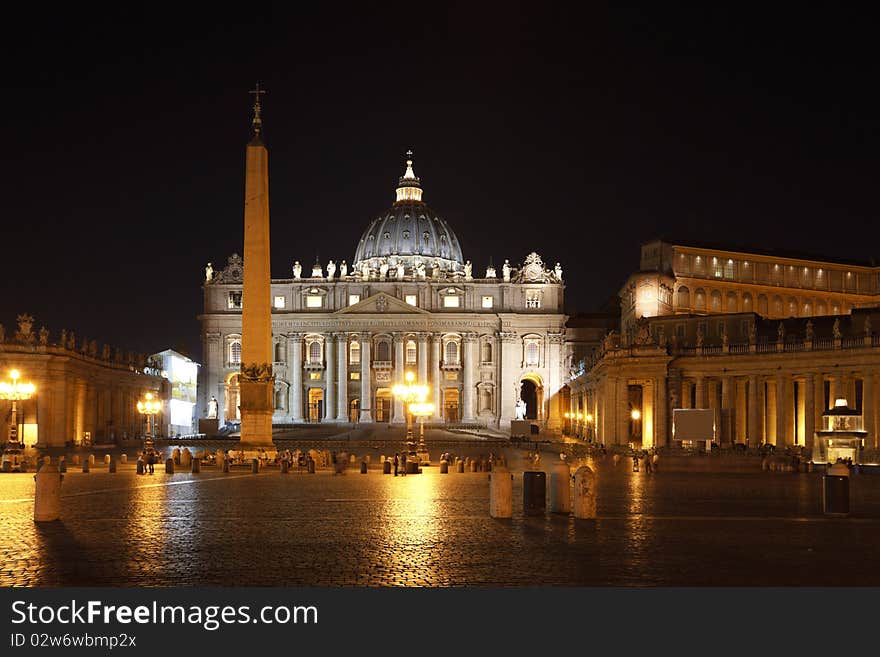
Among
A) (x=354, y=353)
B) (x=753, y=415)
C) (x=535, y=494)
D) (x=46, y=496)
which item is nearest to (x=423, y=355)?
(x=354, y=353)

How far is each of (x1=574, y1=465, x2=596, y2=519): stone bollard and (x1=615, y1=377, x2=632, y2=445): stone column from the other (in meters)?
46.2

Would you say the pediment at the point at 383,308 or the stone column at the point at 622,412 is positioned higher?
the pediment at the point at 383,308

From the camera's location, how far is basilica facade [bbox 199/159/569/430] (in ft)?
384

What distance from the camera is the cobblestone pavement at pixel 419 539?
1414 cm

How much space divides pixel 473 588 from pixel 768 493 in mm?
18144

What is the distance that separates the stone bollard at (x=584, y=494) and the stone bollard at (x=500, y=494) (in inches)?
48.8

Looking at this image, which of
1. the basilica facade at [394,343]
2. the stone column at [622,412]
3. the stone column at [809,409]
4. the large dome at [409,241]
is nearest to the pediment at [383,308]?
the basilica facade at [394,343]

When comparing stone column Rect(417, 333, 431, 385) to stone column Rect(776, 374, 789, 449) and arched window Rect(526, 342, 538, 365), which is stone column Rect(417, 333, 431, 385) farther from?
stone column Rect(776, 374, 789, 449)

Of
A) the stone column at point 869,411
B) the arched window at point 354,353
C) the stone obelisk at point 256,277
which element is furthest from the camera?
the arched window at point 354,353

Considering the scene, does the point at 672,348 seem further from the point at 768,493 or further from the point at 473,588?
the point at 473,588

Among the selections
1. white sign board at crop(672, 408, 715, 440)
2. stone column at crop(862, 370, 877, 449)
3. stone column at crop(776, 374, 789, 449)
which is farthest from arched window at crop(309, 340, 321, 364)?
white sign board at crop(672, 408, 715, 440)

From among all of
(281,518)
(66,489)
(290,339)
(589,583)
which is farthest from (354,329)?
(589,583)

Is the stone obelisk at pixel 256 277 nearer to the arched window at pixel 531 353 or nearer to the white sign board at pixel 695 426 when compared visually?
the white sign board at pixel 695 426

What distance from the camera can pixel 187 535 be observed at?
18.3 metres
